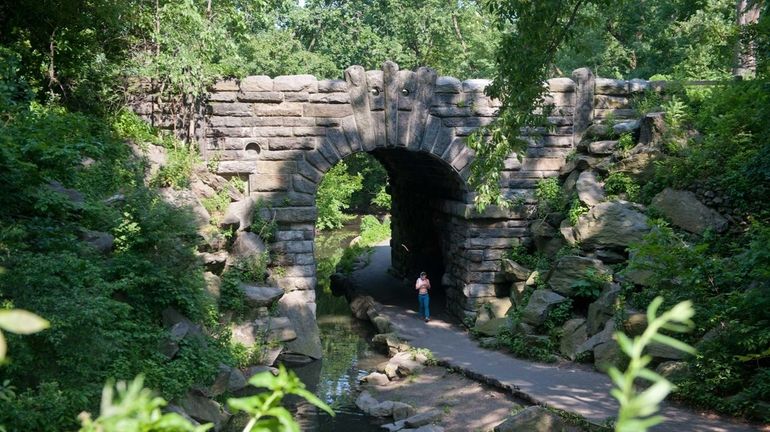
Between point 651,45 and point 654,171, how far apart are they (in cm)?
1256

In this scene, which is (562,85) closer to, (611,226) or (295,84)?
(611,226)

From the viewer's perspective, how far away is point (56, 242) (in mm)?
7043

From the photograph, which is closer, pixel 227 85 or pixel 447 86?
pixel 227 85

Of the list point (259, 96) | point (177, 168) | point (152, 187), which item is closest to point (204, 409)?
point (152, 187)

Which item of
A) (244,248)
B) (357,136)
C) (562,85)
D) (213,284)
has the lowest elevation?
(213,284)

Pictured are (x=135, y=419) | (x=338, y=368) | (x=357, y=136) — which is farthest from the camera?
(x=357, y=136)

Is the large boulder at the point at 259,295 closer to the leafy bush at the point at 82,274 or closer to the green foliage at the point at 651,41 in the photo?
the leafy bush at the point at 82,274

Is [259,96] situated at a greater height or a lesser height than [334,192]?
greater

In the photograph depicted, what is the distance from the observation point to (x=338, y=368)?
12203mm

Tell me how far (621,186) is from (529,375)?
4.01 m

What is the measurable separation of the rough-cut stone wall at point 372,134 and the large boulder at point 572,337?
2634 mm

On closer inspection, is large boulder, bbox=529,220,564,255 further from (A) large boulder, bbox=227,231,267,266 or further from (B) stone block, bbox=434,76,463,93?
(A) large boulder, bbox=227,231,267,266

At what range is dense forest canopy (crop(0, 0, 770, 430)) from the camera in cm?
608

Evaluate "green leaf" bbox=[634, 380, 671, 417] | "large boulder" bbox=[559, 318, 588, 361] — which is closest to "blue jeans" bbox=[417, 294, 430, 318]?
"large boulder" bbox=[559, 318, 588, 361]
